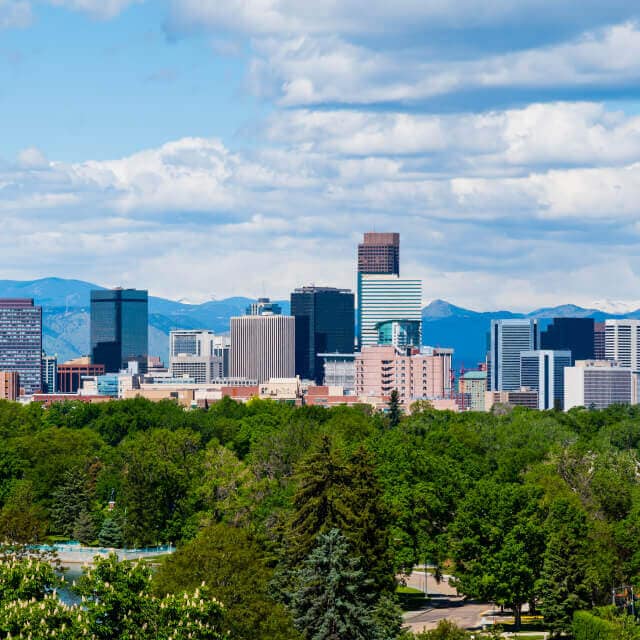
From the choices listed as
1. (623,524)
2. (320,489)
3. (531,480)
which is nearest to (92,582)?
(320,489)

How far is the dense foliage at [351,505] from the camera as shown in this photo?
7369 centimetres

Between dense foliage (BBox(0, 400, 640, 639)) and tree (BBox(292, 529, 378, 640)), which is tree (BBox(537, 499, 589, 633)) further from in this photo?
→ tree (BBox(292, 529, 378, 640))

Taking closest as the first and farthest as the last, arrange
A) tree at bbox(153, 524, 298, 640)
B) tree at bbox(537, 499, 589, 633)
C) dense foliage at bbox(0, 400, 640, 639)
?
1. tree at bbox(153, 524, 298, 640)
2. dense foliage at bbox(0, 400, 640, 639)
3. tree at bbox(537, 499, 589, 633)

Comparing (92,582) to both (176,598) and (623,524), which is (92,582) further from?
(623,524)

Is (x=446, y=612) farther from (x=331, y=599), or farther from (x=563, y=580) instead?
(x=331, y=599)

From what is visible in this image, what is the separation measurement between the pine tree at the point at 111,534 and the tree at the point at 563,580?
Result: 4558 cm

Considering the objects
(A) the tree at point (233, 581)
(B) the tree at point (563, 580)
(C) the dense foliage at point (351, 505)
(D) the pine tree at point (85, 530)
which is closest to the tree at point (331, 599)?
(C) the dense foliage at point (351, 505)

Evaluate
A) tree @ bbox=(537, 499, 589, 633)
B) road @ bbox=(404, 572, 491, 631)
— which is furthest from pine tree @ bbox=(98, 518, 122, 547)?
tree @ bbox=(537, 499, 589, 633)

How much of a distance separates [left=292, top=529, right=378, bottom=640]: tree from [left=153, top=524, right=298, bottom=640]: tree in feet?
3.42

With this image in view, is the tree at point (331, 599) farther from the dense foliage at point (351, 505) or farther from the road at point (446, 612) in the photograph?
the road at point (446, 612)

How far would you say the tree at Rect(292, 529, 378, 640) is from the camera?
65.4 metres

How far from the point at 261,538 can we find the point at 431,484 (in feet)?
66.7

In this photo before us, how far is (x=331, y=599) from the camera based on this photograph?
66000 millimetres

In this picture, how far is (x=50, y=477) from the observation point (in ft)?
445
